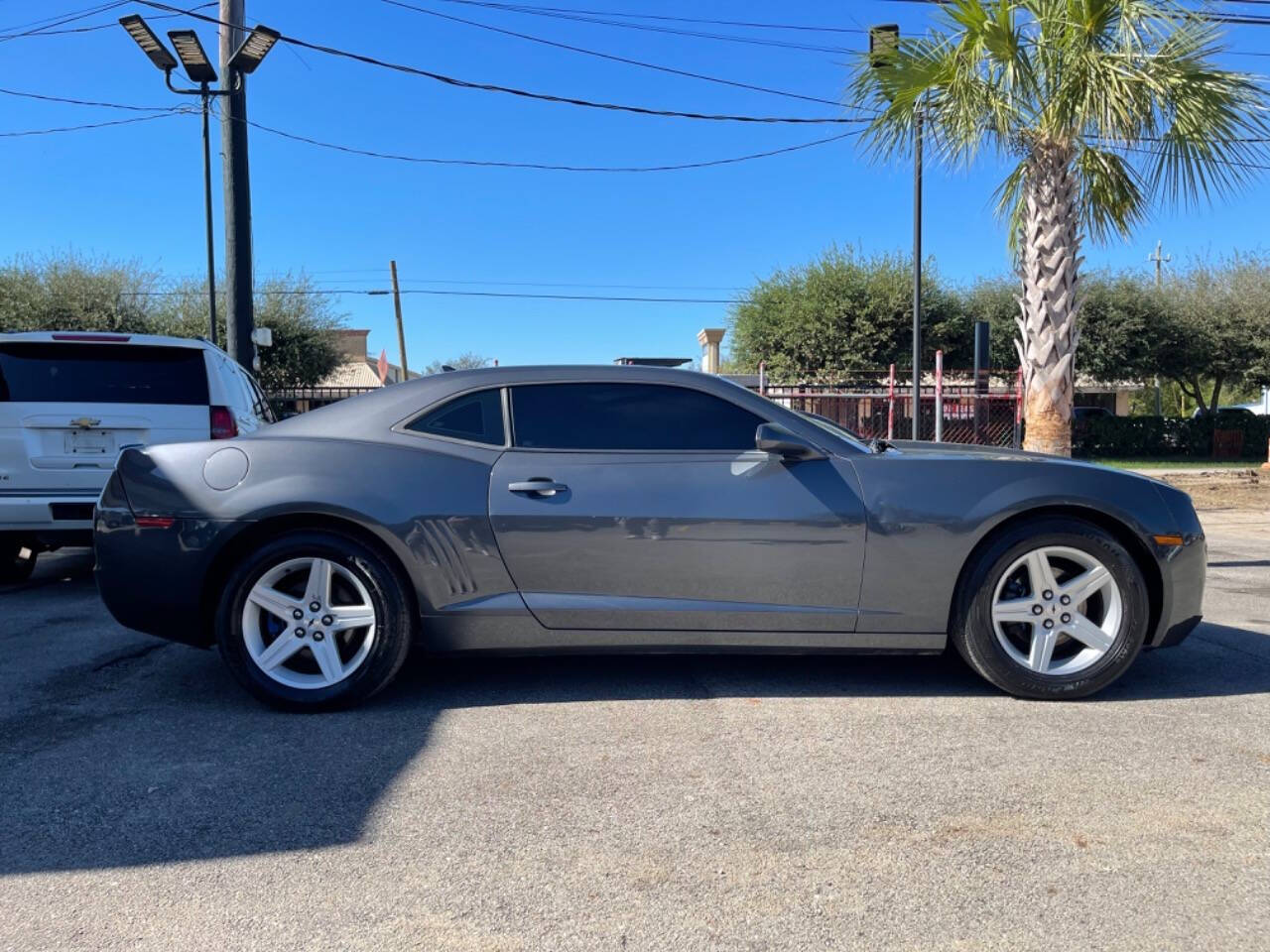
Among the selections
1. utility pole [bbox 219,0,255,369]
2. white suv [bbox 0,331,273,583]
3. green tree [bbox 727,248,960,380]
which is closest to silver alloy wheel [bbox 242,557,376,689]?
white suv [bbox 0,331,273,583]

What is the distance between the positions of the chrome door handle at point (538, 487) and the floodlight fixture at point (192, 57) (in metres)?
10.7

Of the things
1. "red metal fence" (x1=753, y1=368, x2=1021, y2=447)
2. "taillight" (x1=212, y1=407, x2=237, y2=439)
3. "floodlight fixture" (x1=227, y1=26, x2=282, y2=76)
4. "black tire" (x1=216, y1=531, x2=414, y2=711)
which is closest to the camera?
"black tire" (x1=216, y1=531, x2=414, y2=711)

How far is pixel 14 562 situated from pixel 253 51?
A: 7.37 meters

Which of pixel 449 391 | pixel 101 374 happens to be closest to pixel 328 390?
pixel 101 374

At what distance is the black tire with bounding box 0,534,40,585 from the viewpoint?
6.83 m

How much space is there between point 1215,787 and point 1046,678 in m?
0.89

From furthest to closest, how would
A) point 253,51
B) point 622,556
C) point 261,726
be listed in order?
point 253,51 → point 622,556 → point 261,726

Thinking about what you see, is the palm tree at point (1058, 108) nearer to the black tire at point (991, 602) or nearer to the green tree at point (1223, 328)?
the black tire at point (991, 602)

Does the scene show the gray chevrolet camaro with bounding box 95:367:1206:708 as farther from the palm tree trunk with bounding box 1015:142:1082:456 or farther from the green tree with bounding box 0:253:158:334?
the green tree with bounding box 0:253:158:334

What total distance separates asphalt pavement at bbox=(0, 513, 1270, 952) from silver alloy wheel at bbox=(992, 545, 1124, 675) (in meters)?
0.22

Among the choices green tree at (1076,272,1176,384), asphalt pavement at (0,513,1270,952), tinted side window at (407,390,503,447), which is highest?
green tree at (1076,272,1176,384)

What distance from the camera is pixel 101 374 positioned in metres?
6.38

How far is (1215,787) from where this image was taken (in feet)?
10.5

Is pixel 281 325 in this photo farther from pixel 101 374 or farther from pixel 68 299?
pixel 101 374
